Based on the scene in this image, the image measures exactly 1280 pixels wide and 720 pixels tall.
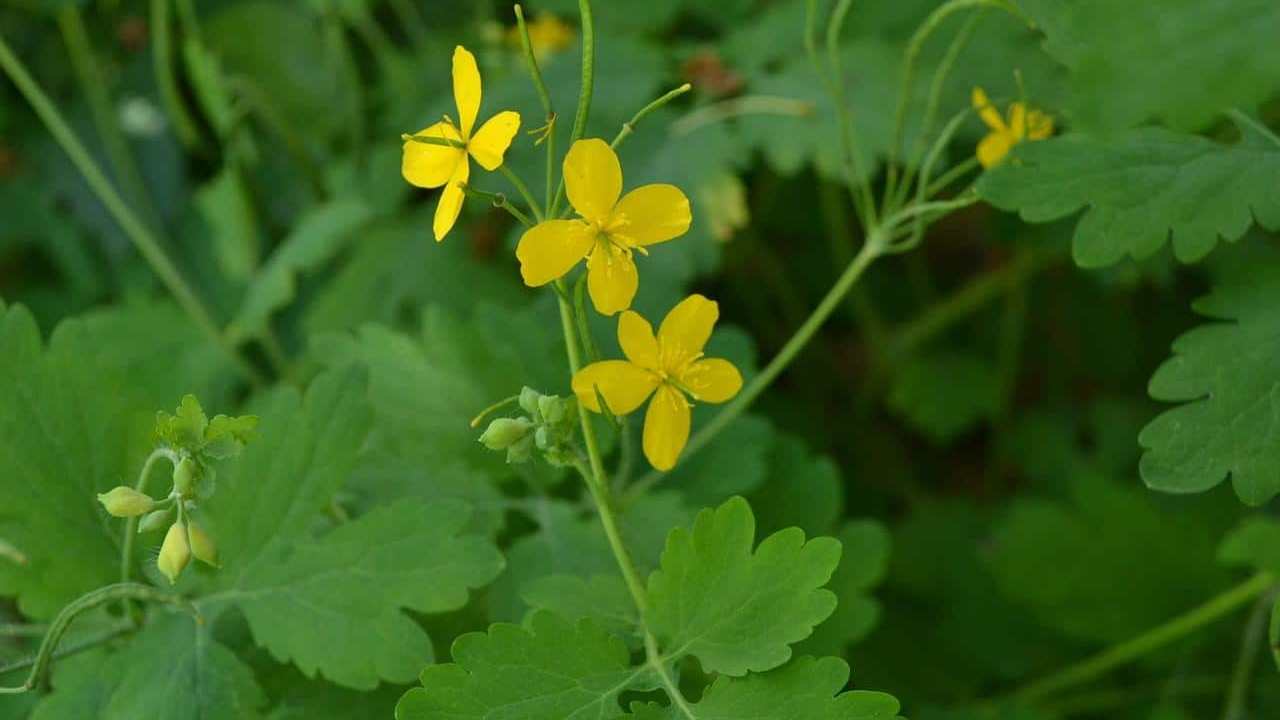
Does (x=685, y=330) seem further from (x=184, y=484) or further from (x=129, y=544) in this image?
(x=129, y=544)

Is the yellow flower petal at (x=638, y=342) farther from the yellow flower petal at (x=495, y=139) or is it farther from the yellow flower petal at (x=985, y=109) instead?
the yellow flower petal at (x=985, y=109)

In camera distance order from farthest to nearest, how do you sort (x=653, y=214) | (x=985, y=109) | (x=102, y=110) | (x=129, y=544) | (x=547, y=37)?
1. (x=102, y=110)
2. (x=547, y=37)
3. (x=985, y=109)
4. (x=129, y=544)
5. (x=653, y=214)

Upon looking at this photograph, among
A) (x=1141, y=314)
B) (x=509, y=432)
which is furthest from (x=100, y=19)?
(x=1141, y=314)

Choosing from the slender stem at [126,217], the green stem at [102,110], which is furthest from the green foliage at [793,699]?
the green stem at [102,110]

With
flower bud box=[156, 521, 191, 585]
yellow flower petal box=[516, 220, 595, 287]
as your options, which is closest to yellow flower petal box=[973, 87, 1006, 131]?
yellow flower petal box=[516, 220, 595, 287]

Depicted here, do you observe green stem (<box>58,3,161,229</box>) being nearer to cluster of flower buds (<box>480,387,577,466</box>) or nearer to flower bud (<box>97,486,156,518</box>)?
flower bud (<box>97,486,156,518</box>)

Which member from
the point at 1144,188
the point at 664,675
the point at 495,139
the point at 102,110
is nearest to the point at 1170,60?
the point at 1144,188
